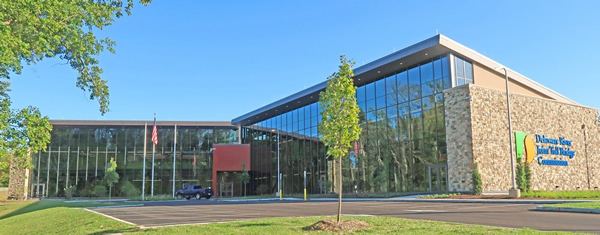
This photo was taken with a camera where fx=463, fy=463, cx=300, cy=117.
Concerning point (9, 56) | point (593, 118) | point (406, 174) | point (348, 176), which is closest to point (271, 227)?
point (9, 56)

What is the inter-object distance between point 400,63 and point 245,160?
33062mm

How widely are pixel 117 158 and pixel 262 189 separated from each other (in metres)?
20.0

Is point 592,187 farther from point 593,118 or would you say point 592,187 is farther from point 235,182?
point 235,182

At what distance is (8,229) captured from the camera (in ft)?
67.7

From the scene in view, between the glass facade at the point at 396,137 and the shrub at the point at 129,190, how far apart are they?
21963 millimetres

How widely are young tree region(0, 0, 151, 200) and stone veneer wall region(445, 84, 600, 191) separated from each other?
23315mm

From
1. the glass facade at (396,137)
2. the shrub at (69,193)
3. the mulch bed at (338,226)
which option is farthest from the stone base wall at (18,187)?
the mulch bed at (338,226)

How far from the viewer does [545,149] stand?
35562 millimetres

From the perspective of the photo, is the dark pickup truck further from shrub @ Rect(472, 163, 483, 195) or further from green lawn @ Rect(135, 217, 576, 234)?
green lawn @ Rect(135, 217, 576, 234)

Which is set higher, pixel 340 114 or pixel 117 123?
pixel 117 123

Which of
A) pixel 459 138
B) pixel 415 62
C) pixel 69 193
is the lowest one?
pixel 69 193

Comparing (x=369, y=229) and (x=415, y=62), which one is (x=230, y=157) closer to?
(x=415, y=62)

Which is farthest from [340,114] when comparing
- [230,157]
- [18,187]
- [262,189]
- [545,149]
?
[18,187]

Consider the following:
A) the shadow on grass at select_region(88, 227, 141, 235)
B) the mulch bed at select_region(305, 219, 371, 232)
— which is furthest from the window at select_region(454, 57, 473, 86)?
the shadow on grass at select_region(88, 227, 141, 235)
